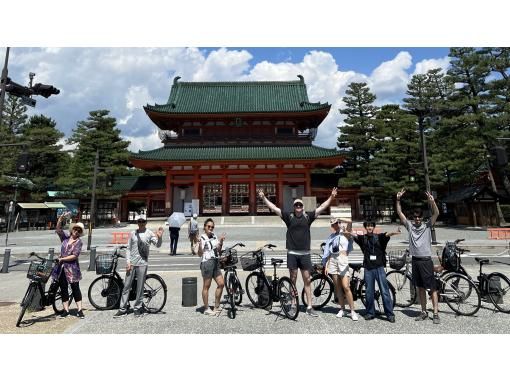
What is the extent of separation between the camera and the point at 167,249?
17.0m

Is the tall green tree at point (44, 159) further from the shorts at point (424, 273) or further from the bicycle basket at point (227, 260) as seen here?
the shorts at point (424, 273)

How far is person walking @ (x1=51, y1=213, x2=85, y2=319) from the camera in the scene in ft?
19.6

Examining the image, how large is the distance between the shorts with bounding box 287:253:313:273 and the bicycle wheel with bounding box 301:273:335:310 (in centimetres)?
89

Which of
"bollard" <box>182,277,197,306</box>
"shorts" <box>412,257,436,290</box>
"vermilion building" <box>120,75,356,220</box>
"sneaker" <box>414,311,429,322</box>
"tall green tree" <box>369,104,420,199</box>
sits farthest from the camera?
"vermilion building" <box>120,75,356,220</box>

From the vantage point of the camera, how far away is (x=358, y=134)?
114 ft

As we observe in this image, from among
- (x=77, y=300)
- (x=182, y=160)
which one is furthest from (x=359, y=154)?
(x=77, y=300)

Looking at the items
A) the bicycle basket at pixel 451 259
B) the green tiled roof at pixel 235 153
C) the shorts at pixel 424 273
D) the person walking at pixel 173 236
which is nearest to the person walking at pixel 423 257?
the shorts at pixel 424 273

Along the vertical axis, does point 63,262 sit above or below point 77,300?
above

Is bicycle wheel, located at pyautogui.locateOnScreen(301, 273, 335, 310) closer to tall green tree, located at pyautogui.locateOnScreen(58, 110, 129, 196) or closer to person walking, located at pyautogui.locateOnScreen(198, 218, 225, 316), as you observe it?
person walking, located at pyautogui.locateOnScreen(198, 218, 225, 316)

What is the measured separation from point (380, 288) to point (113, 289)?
5.28 metres

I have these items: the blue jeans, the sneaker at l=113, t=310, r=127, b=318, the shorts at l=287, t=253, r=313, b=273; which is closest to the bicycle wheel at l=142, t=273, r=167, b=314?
the sneaker at l=113, t=310, r=127, b=318

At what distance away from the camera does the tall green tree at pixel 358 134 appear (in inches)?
1303

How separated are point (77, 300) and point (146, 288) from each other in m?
1.30
